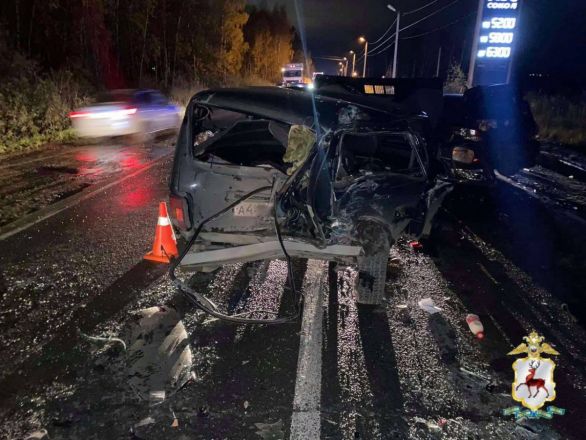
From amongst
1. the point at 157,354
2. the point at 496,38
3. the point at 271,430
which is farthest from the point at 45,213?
the point at 496,38

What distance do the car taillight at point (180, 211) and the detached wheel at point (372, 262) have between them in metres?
1.61

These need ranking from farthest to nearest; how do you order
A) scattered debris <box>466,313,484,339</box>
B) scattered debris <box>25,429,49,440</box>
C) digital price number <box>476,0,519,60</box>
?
digital price number <box>476,0,519,60</box>, scattered debris <box>466,313,484,339</box>, scattered debris <box>25,429,49,440</box>

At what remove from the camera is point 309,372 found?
3.18 meters

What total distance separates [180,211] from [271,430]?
2270 millimetres

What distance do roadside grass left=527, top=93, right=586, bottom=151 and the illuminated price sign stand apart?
280 cm

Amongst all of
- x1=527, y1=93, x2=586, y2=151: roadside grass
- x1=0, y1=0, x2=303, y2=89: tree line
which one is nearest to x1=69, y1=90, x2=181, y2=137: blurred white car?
x1=0, y1=0, x2=303, y2=89: tree line

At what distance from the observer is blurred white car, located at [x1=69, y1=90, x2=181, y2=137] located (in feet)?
44.5

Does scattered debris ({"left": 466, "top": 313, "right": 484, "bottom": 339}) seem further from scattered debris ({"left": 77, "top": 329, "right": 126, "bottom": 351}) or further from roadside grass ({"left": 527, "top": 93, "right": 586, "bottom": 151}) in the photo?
roadside grass ({"left": 527, "top": 93, "right": 586, "bottom": 151})

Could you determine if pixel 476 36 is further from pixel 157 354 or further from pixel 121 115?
pixel 157 354

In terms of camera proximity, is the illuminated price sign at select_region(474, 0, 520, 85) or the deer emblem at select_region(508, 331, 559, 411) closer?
the deer emblem at select_region(508, 331, 559, 411)

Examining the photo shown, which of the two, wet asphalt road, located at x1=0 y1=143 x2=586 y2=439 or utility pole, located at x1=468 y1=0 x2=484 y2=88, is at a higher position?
utility pole, located at x1=468 y1=0 x2=484 y2=88

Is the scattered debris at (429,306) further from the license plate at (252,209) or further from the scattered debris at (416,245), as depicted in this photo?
the license plate at (252,209)

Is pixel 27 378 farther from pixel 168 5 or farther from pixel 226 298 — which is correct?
pixel 168 5

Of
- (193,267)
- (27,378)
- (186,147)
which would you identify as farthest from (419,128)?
(27,378)
